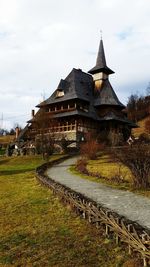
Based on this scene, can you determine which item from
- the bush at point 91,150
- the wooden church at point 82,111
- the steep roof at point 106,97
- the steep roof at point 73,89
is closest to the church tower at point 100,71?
the wooden church at point 82,111

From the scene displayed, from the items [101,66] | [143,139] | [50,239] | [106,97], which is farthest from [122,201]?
[101,66]

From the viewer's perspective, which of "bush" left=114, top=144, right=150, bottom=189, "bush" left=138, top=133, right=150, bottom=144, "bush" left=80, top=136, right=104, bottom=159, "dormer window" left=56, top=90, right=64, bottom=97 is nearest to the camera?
"bush" left=114, top=144, right=150, bottom=189

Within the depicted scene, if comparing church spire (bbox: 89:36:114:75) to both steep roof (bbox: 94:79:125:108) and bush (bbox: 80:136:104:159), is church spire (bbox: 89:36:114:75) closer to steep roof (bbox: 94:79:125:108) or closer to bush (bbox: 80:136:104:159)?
steep roof (bbox: 94:79:125:108)

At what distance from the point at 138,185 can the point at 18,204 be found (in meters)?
6.04

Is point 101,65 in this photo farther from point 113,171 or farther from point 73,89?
point 113,171

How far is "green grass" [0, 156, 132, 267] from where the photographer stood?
947 centimetres

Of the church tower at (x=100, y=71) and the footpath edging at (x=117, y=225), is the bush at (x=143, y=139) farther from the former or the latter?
the church tower at (x=100, y=71)

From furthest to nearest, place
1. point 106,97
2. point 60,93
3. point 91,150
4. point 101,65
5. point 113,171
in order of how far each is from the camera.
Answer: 1. point 101,65
2. point 106,97
3. point 60,93
4. point 91,150
5. point 113,171

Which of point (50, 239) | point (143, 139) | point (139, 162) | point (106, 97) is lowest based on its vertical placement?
point (50, 239)

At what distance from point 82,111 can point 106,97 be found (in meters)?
7.31

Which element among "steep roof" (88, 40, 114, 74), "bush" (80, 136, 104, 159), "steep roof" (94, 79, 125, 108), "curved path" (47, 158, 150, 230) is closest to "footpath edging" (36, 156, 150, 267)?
"curved path" (47, 158, 150, 230)

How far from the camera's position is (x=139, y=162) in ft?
60.5

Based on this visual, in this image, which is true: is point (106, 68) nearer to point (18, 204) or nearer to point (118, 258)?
point (18, 204)

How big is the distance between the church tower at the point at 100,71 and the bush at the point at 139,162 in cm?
4613
